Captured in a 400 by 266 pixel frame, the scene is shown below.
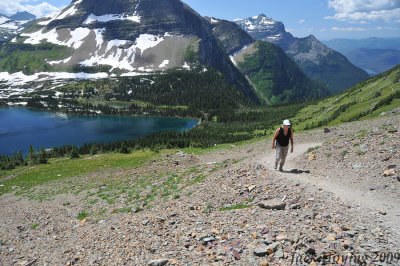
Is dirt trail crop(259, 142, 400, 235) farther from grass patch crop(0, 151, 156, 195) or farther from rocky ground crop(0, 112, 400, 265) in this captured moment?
grass patch crop(0, 151, 156, 195)

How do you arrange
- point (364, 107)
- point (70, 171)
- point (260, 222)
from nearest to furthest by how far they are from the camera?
point (260, 222)
point (70, 171)
point (364, 107)

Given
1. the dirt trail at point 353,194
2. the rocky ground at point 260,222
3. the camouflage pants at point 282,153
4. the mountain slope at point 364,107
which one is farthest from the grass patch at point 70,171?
the mountain slope at point 364,107

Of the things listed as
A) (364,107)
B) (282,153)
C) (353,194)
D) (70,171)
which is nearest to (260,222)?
(353,194)

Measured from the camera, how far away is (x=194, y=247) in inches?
713

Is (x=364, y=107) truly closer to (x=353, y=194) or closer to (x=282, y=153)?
(x=282, y=153)

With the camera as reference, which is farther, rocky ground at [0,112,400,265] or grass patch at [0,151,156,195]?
grass patch at [0,151,156,195]

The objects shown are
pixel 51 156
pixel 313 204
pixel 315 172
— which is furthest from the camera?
pixel 51 156

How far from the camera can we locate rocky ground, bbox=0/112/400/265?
51.0 ft

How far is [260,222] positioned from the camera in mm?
18781

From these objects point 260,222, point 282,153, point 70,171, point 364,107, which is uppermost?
point 282,153

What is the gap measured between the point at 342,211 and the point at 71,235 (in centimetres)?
2074

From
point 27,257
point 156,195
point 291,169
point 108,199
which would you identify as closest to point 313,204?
point 291,169

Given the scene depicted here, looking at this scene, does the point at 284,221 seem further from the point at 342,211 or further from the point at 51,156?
the point at 51,156

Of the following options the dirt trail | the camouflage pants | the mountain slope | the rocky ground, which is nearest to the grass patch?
the rocky ground
